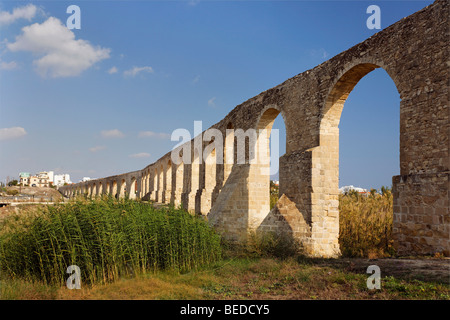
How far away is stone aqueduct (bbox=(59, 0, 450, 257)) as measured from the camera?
5.83 m

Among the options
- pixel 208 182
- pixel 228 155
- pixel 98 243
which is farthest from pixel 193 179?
pixel 98 243

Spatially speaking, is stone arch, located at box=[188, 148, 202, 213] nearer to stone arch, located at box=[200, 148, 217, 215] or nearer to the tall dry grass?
stone arch, located at box=[200, 148, 217, 215]

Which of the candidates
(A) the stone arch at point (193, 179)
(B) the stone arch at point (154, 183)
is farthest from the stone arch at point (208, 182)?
(B) the stone arch at point (154, 183)

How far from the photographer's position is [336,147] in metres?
8.44

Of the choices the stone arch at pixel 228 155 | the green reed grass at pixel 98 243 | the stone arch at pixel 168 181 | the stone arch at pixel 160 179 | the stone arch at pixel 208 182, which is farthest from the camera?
the stone arch at pixel 160 179

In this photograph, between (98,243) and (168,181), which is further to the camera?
(168,181)

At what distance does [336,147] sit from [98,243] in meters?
5.83

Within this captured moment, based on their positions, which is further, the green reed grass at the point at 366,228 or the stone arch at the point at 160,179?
the stone arch at the point at 160,179

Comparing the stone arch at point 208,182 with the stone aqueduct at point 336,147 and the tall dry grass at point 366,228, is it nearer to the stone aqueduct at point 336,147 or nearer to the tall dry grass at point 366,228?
the stone aqueduct at point 336,147

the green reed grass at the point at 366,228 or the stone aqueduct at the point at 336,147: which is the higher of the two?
the stone aqueduct at the point at 336,147

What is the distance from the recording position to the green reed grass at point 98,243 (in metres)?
5.59

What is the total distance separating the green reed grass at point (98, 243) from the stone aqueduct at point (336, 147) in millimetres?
1390

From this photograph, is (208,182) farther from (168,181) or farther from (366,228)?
(168,181)
